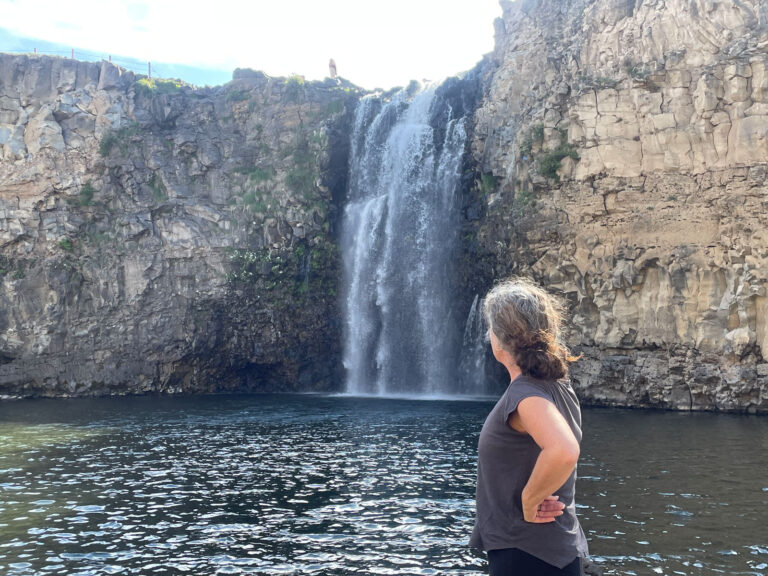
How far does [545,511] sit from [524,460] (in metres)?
0.27

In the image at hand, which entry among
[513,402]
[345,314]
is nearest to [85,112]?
[345,314]

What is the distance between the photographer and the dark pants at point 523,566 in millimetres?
3418

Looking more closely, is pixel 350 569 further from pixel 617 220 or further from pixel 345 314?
pixel 345 314

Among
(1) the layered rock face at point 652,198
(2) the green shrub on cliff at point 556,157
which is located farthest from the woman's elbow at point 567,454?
(2) the green shrub on cliff at point 556,157

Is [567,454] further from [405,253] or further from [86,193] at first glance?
[86,193]

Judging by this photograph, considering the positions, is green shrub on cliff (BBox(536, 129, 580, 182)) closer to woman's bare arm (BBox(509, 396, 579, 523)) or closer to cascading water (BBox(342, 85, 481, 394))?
cascading water (BBox(342, 85, 481, 394))

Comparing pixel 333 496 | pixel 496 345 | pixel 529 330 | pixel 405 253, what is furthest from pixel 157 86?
pixel 529 330

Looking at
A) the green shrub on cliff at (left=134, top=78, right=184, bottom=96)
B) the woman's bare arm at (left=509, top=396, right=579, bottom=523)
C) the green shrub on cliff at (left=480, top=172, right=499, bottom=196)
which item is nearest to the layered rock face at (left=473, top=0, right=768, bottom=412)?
the green shrub on cliff at (left=480, top=172, right=499, bottom=196)

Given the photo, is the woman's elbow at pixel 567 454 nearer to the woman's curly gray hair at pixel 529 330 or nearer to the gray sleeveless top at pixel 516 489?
the gray sleeveless top at pixel 516 489

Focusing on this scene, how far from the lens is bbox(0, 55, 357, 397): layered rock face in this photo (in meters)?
35.4

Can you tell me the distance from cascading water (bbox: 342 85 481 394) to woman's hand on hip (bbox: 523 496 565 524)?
29.7 meters

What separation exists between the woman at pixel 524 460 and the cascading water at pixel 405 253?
29.7m

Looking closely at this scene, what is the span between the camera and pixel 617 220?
2767 cm

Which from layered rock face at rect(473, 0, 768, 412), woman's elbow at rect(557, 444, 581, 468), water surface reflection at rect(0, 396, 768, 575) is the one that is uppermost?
layered rock face at rect(473, 0, 768, 412)
